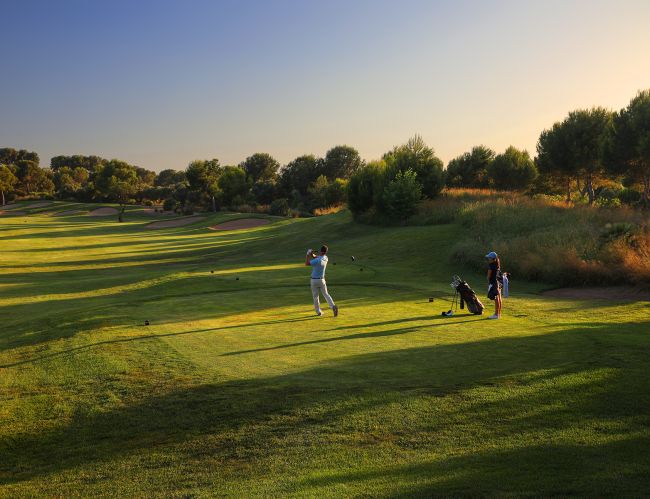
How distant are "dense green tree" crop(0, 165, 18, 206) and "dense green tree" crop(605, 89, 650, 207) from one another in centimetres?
13594

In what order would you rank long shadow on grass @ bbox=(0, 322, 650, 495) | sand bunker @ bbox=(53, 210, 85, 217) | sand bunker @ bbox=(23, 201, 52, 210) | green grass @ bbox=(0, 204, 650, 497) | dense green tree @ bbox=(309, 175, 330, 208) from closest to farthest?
long shadow on grass @ bbox=(0, 322, 650, 495)
green grass @ bbox=(0, 204, 650, 497)
dense green tree @ bbox=(309, 175, 330, 208)
sand bunker @ bbox=(53, 210, 85, 217)
sand bunker @ bbox=(23, 201, 52, 210)

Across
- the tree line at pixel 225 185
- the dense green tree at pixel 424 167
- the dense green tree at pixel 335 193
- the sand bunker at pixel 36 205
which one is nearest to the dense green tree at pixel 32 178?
the tree line at pixel 225 185

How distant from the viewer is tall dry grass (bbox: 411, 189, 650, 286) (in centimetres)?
2283

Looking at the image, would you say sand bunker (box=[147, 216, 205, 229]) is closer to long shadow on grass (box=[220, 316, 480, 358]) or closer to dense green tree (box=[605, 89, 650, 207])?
dense green tree (box=[605, 89, 650, 207])

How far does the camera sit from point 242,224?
7412 cm

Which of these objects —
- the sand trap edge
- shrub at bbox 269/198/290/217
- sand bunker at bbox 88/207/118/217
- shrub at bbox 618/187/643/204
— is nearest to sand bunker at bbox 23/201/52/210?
sand bunker at bbox 88/207/118/217

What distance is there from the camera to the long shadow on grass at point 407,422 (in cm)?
647

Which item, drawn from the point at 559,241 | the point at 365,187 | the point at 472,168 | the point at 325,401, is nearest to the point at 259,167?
the point at 472,168

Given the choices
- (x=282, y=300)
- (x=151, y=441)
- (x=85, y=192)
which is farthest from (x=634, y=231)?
(x=85, y=192)

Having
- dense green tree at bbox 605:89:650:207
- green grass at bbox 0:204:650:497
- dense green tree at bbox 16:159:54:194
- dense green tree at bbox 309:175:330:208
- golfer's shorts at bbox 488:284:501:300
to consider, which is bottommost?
green grass at bbox 0:204:650:497

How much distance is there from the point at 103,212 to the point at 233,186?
30.4 metres

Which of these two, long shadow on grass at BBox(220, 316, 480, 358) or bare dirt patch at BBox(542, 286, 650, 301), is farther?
bare dirt patch at BBox(542, 286, 650, 301)

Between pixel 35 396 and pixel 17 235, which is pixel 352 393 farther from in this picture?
pixel 17 235

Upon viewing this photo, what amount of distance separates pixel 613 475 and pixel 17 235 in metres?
71.1
